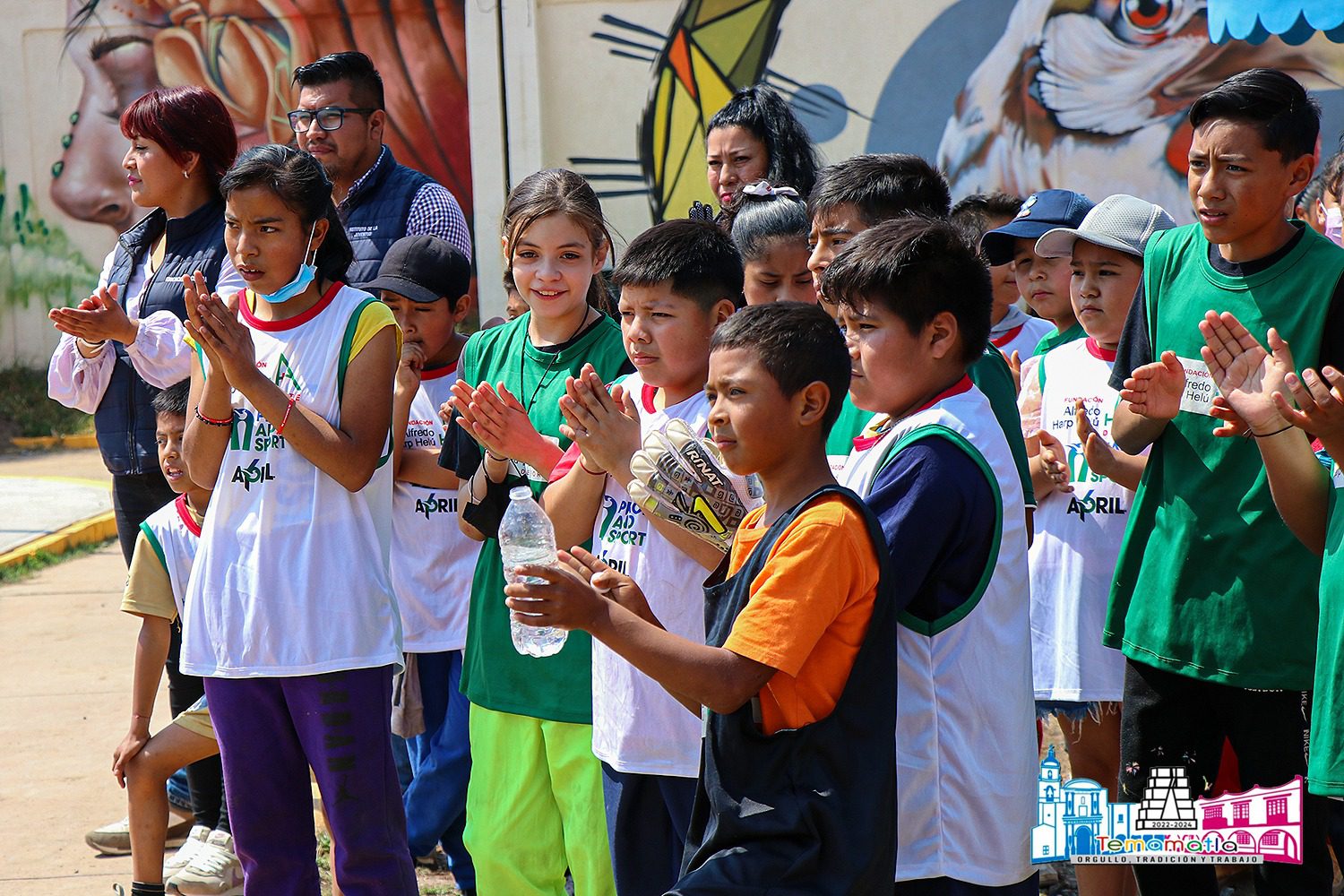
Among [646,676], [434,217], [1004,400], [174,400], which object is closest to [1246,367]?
[1004,400]

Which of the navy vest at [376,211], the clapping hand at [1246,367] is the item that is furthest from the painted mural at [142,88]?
the clapping hand at [1246,367]

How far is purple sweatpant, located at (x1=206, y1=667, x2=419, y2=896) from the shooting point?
3223 mm

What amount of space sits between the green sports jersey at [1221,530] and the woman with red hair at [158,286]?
2.49 meters

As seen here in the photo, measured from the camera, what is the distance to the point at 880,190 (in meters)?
3.20

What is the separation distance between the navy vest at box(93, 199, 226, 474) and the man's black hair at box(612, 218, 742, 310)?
1669 mm

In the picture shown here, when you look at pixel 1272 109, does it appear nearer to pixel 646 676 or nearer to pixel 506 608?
pixel 646 676

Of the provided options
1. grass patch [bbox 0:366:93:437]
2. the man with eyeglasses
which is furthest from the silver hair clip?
grass patch [bbox 0:366:93:437]

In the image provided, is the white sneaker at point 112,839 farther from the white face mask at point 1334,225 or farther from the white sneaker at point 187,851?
the white face mask at point 1334,225

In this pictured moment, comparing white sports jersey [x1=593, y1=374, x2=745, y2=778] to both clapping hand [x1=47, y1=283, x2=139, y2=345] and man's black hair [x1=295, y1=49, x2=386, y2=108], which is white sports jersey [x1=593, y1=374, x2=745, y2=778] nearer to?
clapping hand [x1=47, y1=283, x2=139, y2=345]

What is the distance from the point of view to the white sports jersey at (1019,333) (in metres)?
4.37

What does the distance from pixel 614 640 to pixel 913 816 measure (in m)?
0.65

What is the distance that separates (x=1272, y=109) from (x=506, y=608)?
2.09 metres

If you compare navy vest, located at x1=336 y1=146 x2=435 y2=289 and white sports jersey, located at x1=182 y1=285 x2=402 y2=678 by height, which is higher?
navy vest, located at x1=336 y1=146 x2=435 y2=289

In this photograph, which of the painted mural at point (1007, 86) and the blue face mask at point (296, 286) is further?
the painted mural at point (1007, 86)
